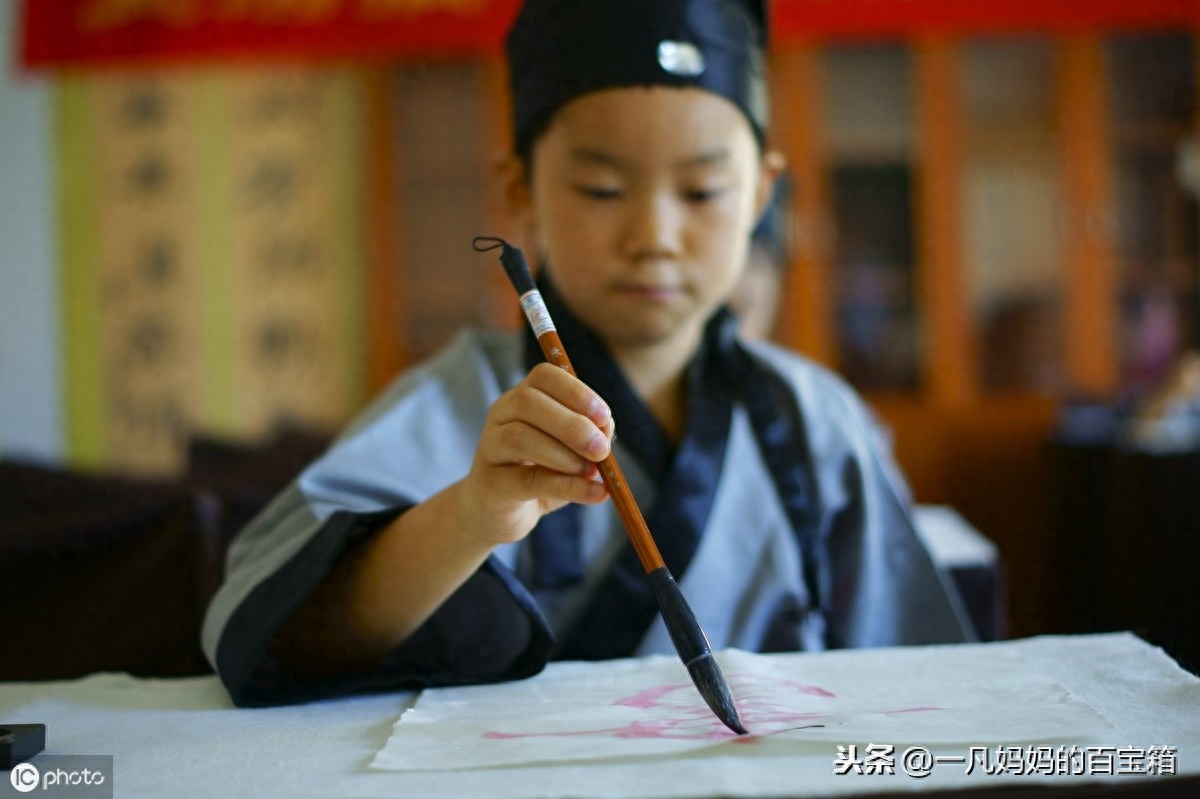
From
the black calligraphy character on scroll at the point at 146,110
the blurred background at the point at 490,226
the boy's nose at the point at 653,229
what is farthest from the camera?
the black calligraphy character on scroll at the point at 146,110

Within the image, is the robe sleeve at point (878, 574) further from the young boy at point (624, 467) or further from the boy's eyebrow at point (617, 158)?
the boy's eyebrow at point (617, 158)

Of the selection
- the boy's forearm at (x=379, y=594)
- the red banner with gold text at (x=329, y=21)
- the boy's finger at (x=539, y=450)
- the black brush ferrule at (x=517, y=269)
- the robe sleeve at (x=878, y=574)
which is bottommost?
the robe sleeve at (x=878, y=574)

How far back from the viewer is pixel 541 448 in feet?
2.02

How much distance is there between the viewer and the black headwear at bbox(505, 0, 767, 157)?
865 mm

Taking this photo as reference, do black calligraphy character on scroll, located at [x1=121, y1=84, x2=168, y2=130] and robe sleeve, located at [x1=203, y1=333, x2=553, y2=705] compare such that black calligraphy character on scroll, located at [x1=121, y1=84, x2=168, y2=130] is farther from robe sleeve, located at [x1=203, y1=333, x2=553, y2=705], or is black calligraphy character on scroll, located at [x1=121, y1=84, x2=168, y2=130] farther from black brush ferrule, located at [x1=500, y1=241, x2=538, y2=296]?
black brush ferrule, located at [x1=500, y1=241, x2=538, y2=296]

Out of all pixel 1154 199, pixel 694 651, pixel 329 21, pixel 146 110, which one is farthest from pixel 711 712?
pixel 146 110

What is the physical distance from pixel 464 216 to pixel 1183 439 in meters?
2.28

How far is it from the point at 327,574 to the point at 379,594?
38 mm

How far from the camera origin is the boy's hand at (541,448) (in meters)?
0.61

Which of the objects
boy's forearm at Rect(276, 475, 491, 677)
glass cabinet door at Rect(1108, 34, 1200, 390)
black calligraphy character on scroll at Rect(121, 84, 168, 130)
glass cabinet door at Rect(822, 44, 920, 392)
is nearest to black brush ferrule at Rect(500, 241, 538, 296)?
boy's forearm at Rect(276, 475, 491, 677)

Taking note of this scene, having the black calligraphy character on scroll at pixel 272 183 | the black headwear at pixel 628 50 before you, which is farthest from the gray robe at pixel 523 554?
the black calligraphy character on scroll at pixel 272 183

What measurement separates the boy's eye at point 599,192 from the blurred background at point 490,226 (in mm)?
2166

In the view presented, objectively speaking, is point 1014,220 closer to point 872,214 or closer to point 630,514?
point 872,214

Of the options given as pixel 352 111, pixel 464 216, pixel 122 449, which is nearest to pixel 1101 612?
pixel 464 216
